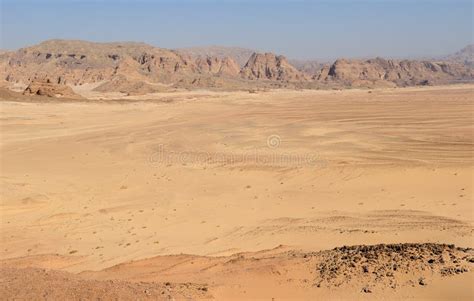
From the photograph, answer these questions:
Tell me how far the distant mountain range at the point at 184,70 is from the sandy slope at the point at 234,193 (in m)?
72.4

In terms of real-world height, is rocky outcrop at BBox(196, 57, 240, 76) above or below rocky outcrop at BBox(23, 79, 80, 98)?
above

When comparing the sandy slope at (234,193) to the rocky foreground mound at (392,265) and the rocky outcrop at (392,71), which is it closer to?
the rocky foreground mound at (392,265)

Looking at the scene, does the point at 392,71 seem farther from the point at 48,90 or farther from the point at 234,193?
the point at 234,193

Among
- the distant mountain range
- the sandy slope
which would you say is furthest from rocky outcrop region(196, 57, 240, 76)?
the sandy slope

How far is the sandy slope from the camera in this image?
9219 mm

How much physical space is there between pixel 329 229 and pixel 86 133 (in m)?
21.2

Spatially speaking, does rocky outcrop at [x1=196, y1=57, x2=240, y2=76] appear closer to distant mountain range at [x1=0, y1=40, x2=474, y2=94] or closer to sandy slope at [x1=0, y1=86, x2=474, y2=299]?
distant mountain range at [x1=0, y1=40, x2=474, y2=94]

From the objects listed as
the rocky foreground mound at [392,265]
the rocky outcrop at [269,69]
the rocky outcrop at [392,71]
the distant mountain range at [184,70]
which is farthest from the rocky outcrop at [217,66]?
the rocky foreground mound at [392,265]

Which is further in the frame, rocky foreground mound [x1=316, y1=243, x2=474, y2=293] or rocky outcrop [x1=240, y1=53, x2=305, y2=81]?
rocky outcrop [x1=240, y1=53, x2=305, y2=81]

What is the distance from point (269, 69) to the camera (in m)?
147

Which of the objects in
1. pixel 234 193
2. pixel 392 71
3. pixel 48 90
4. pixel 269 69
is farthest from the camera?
pixel 269 69

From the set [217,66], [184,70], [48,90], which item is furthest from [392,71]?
[48,90]

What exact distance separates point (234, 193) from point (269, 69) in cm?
13613

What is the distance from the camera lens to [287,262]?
651cm
